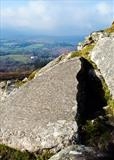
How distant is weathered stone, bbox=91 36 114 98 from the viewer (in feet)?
70.1

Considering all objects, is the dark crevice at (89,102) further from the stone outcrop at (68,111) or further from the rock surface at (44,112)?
the rock surface at (44,112)

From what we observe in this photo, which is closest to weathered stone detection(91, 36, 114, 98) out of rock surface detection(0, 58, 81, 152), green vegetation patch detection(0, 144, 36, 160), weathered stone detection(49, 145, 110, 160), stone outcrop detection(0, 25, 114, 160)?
stone outcrop detection(0, 25, 114, 160)

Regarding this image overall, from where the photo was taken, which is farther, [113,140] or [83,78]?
[83,78]

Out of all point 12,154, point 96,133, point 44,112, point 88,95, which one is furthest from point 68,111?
point 12,154

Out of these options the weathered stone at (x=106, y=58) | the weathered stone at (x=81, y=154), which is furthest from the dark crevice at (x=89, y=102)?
the weathered stone at (x=81, y=154)

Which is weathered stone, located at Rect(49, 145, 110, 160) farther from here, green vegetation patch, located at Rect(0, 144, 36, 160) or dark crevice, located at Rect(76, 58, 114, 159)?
green vegetation patch, located at Rect(0, 144, 36, 160)

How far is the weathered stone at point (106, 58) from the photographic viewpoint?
21.4 metres

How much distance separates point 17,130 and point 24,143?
3.16 ft

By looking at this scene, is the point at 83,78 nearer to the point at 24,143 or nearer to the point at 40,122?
the point at 40,122

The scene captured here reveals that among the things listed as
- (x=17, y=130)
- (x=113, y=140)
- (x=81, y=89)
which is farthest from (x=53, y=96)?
(x=113, y=140)

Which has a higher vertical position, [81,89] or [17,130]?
[81,89]

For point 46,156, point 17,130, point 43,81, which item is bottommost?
point 46,156

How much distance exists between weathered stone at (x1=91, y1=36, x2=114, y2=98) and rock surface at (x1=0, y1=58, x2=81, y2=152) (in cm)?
129

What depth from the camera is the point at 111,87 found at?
20812 millimetres
